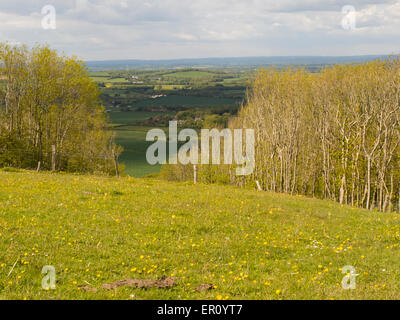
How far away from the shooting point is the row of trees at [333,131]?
139 feet

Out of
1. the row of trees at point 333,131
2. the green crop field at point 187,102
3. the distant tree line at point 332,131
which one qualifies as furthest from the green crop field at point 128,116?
the row of trees at point 333,131

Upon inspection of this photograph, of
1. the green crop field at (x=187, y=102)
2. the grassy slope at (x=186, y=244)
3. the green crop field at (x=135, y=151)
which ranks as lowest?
the green crop field at (x=135, y=151)

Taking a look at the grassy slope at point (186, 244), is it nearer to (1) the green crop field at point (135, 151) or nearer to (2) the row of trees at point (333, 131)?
(2) the row of trees at point (333, 131)

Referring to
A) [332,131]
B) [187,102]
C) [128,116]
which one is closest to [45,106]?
[332,131]

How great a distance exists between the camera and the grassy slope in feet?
36.3

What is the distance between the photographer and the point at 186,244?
49.9ft

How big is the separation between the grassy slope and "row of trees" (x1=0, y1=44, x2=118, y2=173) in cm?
2611

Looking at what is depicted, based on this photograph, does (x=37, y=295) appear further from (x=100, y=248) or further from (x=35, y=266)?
(x=100, y=248)

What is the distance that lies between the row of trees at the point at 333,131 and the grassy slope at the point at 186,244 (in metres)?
22.0

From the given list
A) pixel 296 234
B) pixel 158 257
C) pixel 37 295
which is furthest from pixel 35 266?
pixel 296 234

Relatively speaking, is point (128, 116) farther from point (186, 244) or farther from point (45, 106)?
point (186, 244)

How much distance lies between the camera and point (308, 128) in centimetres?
5366

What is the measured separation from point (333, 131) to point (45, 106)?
4019 cm

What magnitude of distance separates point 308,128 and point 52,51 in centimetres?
3902
